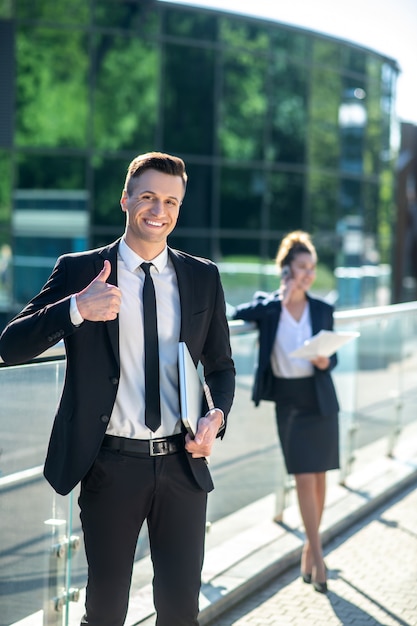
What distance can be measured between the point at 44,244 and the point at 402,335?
13152 mm

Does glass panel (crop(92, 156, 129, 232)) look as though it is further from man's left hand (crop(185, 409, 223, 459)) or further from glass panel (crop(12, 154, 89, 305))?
man's left hand (crop(185, 409, 223, 459))

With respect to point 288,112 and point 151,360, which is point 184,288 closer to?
point 151,360

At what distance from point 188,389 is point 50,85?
19.3 meters

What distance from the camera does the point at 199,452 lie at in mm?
3334

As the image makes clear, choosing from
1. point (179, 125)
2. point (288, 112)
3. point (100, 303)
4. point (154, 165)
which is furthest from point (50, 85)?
point (100, 303)

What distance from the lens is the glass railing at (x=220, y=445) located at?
406cm

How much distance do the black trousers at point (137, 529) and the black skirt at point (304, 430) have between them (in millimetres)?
2650

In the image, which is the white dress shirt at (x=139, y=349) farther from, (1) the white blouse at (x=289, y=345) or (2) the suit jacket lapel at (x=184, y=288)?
(1) the white blouse at (x=289, y=345)

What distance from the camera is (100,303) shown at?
9.99 feet

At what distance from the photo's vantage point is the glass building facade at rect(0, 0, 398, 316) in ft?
70.9

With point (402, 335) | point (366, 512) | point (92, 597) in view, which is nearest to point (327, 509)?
point (366, 512)

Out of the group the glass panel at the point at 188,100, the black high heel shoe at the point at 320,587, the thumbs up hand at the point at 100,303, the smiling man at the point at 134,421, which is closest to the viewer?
the thumbs up hand at the point at 100,303

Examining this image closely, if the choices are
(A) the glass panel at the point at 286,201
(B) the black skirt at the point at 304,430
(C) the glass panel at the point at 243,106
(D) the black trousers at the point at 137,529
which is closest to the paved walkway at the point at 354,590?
(B) the black skirt at the point at 304,430

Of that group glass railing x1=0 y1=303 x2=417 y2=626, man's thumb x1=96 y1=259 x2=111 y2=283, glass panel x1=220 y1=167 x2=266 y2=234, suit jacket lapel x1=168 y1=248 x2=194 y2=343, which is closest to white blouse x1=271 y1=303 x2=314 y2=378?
glass railing x1=0 y1=303 x2=417 y2=626
